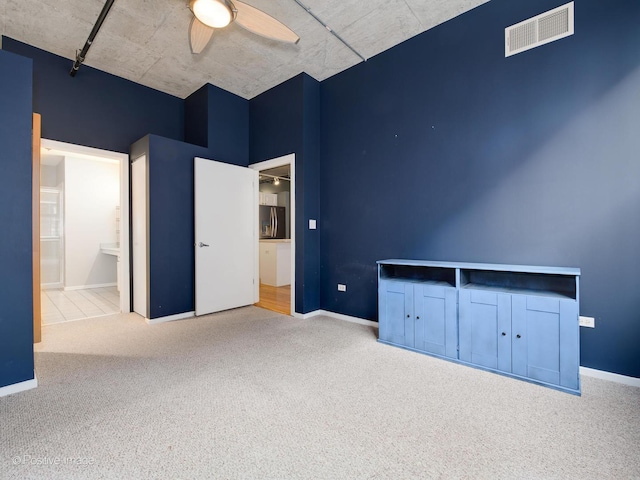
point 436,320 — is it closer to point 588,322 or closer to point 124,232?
point 588,322

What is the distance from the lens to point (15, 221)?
201cm

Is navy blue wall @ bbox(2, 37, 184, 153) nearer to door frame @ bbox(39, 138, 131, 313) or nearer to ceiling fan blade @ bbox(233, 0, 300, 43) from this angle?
door frame @ bbox(39, 138, 131, 313)

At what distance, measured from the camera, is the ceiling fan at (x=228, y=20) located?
2.09 m

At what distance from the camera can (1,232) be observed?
77.0 inches

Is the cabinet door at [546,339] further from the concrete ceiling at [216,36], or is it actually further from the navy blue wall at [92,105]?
the navy blue wall at [92,105]

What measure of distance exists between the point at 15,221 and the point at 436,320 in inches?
129

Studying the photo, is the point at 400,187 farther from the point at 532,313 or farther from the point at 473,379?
the point at 473,379

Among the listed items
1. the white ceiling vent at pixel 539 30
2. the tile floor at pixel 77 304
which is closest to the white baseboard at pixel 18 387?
the tile floor at pixel 77 304

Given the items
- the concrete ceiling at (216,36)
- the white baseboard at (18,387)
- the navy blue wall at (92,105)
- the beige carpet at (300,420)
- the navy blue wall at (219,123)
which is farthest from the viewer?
the navy blue wall at (219,123)

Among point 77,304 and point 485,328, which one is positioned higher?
point 485,328

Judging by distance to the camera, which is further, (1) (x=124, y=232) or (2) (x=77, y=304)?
(2) (x=77, y=304)

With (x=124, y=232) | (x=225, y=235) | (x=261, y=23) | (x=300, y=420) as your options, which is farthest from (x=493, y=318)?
(x=124, y=232)

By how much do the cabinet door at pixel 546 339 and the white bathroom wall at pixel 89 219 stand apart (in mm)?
7472

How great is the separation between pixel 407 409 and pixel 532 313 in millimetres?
1178
